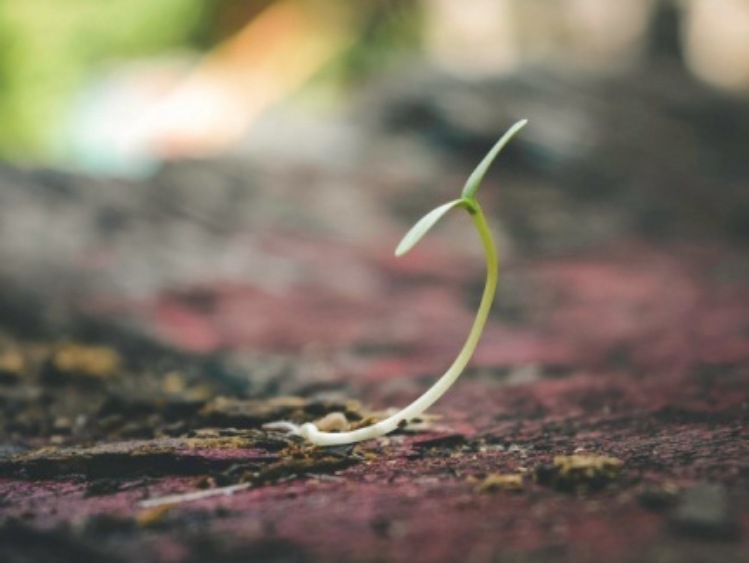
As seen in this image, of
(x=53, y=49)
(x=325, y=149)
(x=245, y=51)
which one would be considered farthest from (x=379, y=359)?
(x=245, y=51)

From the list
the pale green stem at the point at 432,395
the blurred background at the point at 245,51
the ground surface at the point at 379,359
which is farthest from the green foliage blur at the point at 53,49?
the pale green stem at the point at 432,395

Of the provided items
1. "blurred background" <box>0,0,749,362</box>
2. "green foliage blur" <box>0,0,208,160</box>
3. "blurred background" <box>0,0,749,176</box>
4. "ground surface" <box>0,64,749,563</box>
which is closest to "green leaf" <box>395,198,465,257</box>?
"ground surface" <box>0,64,749,563</box>

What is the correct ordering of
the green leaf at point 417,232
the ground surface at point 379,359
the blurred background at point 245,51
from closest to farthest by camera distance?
the ground surface at point 379,359 → the green leaf at point 417,232 → the blurred background at point 245,51

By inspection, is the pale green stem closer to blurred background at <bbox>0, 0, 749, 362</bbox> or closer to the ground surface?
the ground surface

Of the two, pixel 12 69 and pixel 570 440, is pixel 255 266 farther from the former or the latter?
pixel 12 69

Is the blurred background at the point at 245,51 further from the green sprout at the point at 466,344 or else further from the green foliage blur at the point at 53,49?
the green sprout at the point at 466,344

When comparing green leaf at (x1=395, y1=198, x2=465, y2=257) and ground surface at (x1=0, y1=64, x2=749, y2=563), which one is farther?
green leaf at (x1=395, y1=198, x2=465, y2=257)

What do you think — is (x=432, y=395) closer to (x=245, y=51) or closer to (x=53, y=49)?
(x=53, y=49)
